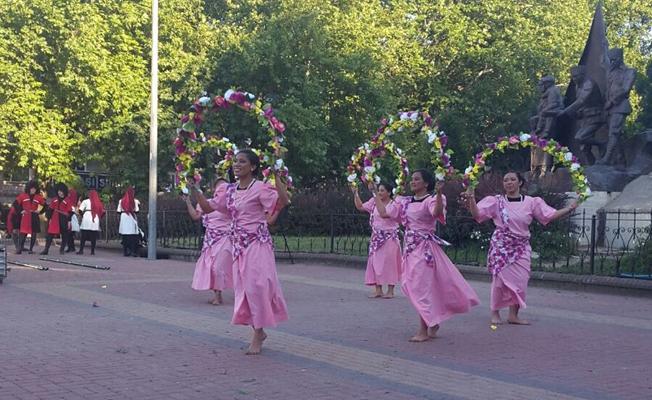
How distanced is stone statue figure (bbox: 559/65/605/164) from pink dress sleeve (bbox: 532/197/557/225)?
41.4ft

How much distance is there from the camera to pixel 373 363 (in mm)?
8086

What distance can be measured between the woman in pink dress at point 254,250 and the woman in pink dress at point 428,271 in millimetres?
1580

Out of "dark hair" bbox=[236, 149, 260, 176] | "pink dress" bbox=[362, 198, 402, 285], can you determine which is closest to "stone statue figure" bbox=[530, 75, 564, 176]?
"pink dress" bbox=[362, 198, 402, 285]

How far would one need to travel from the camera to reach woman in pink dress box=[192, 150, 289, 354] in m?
8.52

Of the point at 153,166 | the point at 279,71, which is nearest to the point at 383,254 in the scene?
the point at 153,166

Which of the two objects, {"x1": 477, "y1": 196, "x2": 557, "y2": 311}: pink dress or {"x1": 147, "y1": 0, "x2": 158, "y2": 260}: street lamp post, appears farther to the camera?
{"x1": 147, "y1": 0, "x2": 158, "y2": 260}: street lamp post

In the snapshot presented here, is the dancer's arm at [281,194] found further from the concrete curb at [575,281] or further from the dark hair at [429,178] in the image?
the concrete curb at [575,281]

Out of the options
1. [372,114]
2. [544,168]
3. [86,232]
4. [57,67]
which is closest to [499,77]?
[372,114]

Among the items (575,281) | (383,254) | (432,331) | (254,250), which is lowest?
(432,331)

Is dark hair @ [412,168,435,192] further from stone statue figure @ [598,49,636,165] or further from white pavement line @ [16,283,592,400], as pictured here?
stone statue figure @ [598,49,636,165]

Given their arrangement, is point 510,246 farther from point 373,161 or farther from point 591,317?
point 373,161

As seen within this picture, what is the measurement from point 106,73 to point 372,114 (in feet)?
31.5

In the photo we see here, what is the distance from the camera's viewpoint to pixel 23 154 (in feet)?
103

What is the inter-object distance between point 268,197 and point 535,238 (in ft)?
33.7
